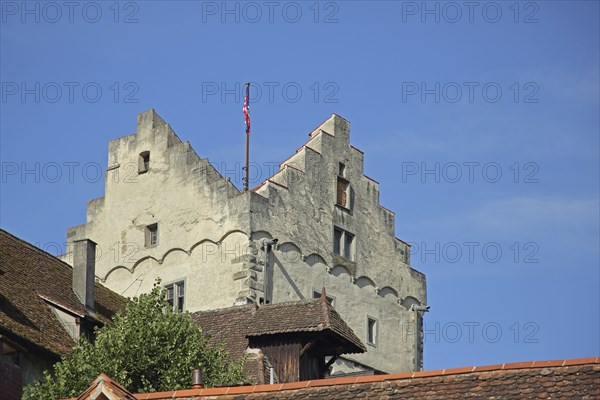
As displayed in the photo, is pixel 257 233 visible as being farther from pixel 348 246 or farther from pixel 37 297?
pixel 37 297

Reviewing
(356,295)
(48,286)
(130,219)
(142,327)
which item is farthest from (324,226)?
(142,327)

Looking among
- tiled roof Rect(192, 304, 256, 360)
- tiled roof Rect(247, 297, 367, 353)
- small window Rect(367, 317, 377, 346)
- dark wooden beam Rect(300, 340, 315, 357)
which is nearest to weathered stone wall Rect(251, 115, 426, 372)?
small window Rect(367, 317, 377, 346)

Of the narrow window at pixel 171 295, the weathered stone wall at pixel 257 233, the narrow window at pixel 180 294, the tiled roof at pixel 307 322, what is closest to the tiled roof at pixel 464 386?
the tiled roof at pixel 307 322

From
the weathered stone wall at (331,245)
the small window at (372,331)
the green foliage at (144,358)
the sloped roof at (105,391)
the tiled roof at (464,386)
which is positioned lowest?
the sloped roof at (105,391)

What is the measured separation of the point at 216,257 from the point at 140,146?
20.7 ft

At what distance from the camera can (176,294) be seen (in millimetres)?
57500

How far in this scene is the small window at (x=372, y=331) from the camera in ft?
199

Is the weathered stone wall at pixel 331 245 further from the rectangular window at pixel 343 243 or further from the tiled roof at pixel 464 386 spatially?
the tiled roof at pixel 464 386

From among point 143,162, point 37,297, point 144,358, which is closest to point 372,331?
point 143,162

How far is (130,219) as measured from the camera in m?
60.3

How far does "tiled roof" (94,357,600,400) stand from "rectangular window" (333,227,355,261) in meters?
33.0

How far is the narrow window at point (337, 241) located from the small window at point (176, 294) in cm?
602

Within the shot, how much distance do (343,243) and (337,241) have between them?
24 centimetres

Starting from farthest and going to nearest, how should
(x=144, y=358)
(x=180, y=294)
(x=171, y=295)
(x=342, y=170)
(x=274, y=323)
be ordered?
(x=342, y=170)
(x=171, y=295)
(x=180, y=294)
(x=274, y=323)
(x=144, y=358)
